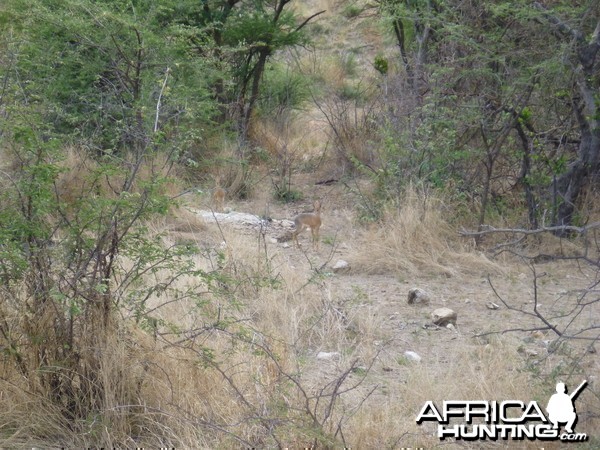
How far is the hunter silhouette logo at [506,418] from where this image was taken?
3516 mm

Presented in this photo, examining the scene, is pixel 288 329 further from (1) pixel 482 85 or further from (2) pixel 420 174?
(1) pixel 482 85

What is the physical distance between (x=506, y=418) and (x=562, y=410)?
26 cm

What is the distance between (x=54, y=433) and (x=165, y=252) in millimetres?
999

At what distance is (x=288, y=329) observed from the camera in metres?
5.08

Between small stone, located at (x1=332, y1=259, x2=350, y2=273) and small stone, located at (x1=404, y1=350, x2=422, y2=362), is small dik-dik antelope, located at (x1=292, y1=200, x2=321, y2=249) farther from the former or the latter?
small stone, located at (x1=404, y1=350, x2=422, y2=362)

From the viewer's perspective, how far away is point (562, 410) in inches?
139

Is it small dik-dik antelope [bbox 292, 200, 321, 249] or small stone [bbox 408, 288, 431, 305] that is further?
small dik-dik antelope [bbox 292, 200, 321, 249]

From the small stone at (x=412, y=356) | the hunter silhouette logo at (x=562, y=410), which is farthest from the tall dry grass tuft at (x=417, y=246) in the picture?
the hunter silhouette logo at (x=562, y=410)

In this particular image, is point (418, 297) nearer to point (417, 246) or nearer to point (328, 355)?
point (417, 246)

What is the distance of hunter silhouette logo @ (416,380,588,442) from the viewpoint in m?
3.52

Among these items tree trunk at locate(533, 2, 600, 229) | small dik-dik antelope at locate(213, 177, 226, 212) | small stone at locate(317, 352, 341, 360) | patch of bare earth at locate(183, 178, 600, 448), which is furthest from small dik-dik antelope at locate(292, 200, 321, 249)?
small stone at locate(317, 352, 341, 360)

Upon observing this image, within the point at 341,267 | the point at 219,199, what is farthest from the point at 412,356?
the point at 219,199

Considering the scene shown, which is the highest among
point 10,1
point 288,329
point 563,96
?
point 10,1

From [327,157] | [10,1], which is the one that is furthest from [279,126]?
[10,1]
